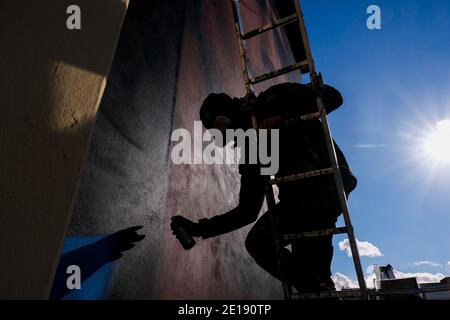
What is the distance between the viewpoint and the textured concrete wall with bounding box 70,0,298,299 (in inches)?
79.2

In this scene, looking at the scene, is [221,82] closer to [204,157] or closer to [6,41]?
[204,157]

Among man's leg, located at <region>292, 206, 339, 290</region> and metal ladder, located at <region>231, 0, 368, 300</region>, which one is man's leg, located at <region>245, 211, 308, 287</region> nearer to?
man's leg, located at <region>292, 206, 339, 290</region>

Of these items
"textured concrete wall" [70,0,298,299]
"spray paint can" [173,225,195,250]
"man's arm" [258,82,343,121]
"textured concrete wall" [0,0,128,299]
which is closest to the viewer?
"textured concrete wall" [0,0,128,299]

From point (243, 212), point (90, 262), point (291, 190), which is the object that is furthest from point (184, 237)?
point (291, 190)

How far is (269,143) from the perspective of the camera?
9.29 feet

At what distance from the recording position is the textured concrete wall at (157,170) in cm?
201

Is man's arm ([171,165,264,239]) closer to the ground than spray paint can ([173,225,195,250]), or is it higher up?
higher up

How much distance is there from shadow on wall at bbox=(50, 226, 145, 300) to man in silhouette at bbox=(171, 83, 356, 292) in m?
0.55

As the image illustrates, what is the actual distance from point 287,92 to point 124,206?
5.28ft

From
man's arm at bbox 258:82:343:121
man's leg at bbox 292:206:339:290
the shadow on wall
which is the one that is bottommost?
the shadow on wall

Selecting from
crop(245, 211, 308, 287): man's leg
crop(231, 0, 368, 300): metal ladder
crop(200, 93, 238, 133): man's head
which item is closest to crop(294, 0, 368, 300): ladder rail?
crop(231, 0, 368, 300): metal ladder

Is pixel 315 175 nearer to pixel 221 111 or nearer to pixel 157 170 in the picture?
pixel 221 111

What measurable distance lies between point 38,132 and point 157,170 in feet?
4.51
